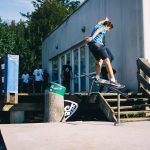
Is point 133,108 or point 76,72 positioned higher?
point 76,72

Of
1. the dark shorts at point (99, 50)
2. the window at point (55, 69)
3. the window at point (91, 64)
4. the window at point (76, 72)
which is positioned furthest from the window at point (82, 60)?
the dark shorts at point (99, 50)

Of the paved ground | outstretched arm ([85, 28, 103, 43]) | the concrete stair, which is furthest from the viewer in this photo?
the concrete stair

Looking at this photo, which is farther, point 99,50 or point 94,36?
point 99,50

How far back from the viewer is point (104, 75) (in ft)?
34.2

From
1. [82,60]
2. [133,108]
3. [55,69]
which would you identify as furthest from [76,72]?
[133,108]

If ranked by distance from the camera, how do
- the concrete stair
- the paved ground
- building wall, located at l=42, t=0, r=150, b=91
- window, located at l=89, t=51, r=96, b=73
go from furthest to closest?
window, located at l=89, t=51, r=96, b=73 < building wall, located at l=42, t=0, r=150, b=91 < the concrete stair < the paved ground

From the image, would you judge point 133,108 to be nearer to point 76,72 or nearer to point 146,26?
point 146,26

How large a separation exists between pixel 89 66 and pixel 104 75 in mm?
3604

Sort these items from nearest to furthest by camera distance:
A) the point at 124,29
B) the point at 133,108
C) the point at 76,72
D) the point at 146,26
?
the point at 133,108 → the point at 146,26 → the point at 124,29 → the point at 76,72

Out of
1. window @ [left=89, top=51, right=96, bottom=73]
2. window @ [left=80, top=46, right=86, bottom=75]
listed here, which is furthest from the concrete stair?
window @ [left=80, top=46, right=86, bottom=75]

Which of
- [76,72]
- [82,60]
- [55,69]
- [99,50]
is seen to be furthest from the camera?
[55,69]

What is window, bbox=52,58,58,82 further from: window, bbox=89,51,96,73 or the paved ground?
the paved ground

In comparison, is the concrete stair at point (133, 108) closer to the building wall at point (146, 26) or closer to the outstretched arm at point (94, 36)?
the building wall at point (146, 26)

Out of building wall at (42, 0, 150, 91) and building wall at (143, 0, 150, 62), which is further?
building wall at (42, 0, 150, 91)
